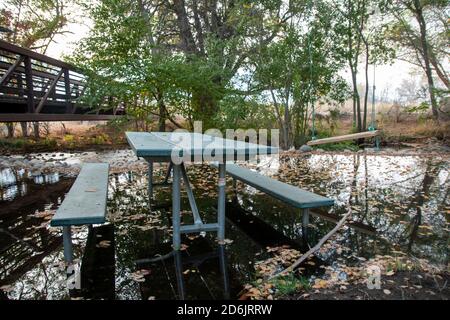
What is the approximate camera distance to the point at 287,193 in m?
2.82

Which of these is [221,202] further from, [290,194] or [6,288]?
[6,288]

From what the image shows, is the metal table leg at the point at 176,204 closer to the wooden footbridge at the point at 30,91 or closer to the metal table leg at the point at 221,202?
the metal table leg at the point at 221,202

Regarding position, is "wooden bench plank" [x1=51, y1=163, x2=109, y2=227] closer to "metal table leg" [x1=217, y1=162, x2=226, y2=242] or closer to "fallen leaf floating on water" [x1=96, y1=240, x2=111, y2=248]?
"fallen leaf floating on water" [x1=96, y1=240, x2=111, y2=248]

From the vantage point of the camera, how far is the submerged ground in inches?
72.6

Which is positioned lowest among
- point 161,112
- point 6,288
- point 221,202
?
point 6,288

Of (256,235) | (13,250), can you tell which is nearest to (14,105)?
(13,250)

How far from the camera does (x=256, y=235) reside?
2766 millimetres

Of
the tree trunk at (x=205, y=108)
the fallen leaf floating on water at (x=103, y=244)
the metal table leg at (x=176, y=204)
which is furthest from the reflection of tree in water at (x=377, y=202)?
the tree trunk at (x=205, y=108)

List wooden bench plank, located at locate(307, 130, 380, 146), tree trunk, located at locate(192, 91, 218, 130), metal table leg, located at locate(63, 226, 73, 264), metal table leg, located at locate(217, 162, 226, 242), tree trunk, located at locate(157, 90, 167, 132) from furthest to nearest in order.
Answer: tree trunk, located at locate(192, 91, 218, 130) < tree trunk, located at locate(157, 90, 167, 132) < wooden bench plank, located at locate(307, 130, 380, 146) < metal table leg, located at locate(217, 162, 226, 242) < metal table leg, located at locate(63, 226, 73, 264)

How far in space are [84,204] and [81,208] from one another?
11 centimetres

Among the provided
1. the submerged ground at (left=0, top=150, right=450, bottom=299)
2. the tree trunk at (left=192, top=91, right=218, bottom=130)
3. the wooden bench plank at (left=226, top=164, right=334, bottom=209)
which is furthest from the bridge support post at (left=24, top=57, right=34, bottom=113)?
the wooden bench plank at (left=226, top=164, right=334, bottom=209)

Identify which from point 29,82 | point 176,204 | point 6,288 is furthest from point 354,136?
point 29,82

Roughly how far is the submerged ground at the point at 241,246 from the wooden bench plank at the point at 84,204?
38cm

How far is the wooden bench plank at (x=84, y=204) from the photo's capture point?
195cm
